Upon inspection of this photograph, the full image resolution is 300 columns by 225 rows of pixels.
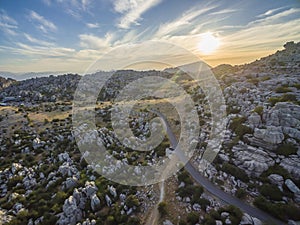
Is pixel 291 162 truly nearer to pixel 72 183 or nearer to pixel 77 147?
pixel 72 183

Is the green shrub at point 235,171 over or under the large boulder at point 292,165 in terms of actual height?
under

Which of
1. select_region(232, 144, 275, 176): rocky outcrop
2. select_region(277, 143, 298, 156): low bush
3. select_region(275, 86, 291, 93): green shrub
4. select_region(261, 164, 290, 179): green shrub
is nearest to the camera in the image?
select_region(261, 164, 290, 179): green shrub

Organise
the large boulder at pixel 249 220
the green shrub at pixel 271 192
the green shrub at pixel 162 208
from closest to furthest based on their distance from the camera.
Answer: the large boulder at pixel 249 220
the green shrub at pixel 271 192
the green shrub at pixel 162 208

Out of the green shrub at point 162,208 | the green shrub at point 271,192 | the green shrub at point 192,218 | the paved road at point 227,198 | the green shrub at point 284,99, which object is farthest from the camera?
the green shrub at point 284,99

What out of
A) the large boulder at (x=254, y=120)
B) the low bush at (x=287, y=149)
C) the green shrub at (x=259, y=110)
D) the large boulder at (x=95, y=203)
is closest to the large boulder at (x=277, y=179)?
the low bush at (x=287, y=149)

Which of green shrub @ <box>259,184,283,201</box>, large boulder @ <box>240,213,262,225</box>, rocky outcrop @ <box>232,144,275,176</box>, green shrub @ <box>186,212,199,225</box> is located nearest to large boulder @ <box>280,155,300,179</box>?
rocky outcrop @ <box>232,144,275,176</box>

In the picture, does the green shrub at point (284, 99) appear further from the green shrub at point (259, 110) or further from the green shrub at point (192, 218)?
the green shrub at point (192, 218)

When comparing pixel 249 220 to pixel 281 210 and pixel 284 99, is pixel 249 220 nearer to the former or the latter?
pixel 281 210

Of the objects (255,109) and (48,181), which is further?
(255,109)

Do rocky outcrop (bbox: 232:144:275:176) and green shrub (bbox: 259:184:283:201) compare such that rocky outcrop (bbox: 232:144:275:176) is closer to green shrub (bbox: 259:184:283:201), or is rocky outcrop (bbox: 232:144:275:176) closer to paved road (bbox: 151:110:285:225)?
green shrub (bbox: 259:184:283:201)

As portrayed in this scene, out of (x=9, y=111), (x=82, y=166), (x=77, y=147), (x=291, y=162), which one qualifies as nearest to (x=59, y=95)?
(x=9, y=111)

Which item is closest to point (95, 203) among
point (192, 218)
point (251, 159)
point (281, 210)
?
point (192, 218)
